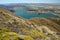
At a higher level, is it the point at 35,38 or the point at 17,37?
the point at 17,37

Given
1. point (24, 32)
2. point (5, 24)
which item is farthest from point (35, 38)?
point (5, 24)

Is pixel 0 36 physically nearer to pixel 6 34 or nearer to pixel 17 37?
pixel 6 34

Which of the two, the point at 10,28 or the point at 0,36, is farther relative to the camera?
the point at 10,28

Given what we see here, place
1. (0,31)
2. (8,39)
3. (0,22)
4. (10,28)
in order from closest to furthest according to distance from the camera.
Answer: (8,39) → (0,31) → (10,28) → (0,22)

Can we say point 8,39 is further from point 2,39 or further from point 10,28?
point 10,28

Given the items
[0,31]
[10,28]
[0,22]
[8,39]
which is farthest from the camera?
[0,22]

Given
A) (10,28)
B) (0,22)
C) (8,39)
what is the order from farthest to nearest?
(0,22) < (10,28) < (8,39)

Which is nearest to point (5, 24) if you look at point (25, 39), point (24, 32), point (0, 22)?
point (0, 22)

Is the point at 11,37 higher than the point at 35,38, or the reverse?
the point at 11,37

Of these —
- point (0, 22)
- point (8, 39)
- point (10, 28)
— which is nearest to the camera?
point (8, 39)
